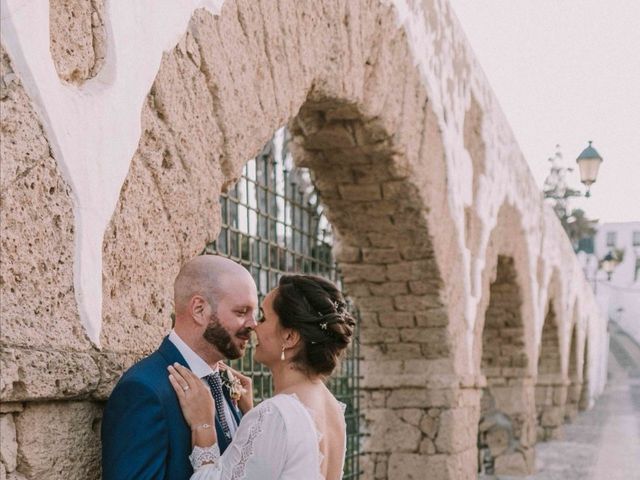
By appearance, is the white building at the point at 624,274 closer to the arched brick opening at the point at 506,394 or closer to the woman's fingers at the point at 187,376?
the arched brick opening at the point at 506,394

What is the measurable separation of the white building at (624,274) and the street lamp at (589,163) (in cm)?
3301

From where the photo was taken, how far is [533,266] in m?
8.73

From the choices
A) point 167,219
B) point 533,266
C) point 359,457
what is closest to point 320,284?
point 167,219

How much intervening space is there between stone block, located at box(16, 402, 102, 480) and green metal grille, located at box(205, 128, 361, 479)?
1.88 m

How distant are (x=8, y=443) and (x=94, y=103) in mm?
690

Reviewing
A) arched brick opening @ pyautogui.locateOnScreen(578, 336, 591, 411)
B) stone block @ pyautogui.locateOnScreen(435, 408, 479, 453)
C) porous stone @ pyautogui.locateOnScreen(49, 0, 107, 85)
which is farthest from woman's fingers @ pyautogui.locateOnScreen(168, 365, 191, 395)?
arched brick opening @ pyautogui.locateOnScreen(578, 336, 591, 411)

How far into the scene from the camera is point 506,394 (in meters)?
8.48

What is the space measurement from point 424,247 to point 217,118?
104 inches

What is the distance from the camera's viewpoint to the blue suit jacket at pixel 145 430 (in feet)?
5.03

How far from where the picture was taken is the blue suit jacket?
5.03ft

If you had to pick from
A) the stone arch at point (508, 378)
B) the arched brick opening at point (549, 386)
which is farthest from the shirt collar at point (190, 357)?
the arched brick opening at point (549, 386)

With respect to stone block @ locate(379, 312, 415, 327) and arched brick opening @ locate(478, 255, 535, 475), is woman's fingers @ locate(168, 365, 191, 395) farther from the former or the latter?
arched brick opening @ locate(478, 255, 535, 475)

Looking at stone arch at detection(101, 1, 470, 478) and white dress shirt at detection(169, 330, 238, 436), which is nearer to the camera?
white dress shirt at detection(169, 330, 238, 436)

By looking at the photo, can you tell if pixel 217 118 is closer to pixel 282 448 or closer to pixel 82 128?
pixel 82 128
